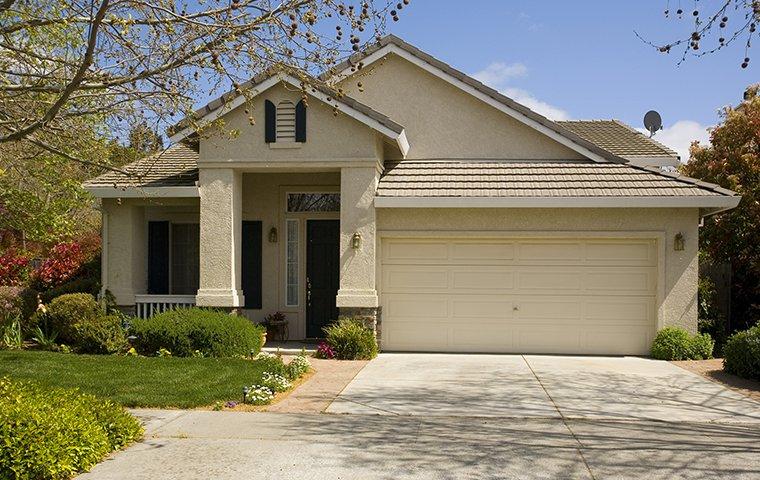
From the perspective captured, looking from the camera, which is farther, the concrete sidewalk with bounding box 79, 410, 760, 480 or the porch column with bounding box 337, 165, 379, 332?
the porch column with bounding box 337, 165, 379, 332

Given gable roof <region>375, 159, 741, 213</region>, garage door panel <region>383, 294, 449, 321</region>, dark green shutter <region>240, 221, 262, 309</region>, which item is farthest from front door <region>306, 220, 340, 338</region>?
gable roof <region>375, 159, 741, 213</region>

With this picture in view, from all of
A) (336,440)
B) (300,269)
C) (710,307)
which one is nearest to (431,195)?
(300,269)

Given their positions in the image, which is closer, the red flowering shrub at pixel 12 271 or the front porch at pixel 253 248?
the front porch at pixel 253 248

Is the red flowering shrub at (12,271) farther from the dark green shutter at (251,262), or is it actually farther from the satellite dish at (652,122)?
the satellite dish at (652,122)

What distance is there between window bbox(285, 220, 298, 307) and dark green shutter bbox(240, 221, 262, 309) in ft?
1.85

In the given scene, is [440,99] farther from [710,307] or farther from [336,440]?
[336,440]

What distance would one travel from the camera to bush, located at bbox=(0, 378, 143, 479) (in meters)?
5.89

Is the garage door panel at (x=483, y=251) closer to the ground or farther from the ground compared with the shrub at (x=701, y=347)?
farther from the ground

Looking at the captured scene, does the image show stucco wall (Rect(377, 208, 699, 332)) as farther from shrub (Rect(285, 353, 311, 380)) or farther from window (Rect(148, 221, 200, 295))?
window (Rect(148, 221, 200, 295))

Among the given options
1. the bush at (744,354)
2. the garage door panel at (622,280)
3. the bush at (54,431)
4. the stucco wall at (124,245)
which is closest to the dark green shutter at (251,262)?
the stucco wall at (124,245)

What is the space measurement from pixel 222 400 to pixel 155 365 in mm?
2689

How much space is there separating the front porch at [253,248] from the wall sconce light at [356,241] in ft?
1.08

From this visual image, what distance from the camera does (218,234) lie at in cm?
1401

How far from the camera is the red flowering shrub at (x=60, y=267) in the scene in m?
17.2
